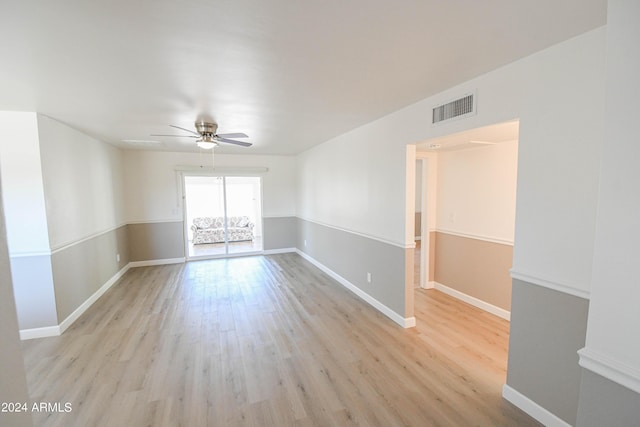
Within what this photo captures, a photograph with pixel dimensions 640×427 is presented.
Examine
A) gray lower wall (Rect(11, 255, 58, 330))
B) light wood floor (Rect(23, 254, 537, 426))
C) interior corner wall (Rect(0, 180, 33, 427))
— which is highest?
interior corner wall (Rect(0, 180, 33, 427))

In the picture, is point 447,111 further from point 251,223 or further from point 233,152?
point 251,223

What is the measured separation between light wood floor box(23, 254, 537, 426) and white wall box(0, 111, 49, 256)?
1.11m

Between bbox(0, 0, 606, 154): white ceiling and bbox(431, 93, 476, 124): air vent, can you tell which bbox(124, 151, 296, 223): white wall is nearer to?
bbox(0, 0, 606, 154): white ceiling

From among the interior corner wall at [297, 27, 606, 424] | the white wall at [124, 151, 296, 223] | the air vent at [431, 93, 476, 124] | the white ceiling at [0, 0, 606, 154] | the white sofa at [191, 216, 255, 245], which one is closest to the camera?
the white ceiling at [0, 0, 606, 154]

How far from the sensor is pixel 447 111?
2500mm

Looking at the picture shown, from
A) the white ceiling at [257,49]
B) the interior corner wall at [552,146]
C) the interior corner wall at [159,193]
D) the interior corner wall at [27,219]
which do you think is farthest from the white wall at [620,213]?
the interior corner wall at [159,193]

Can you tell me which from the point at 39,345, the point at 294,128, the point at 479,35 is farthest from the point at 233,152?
the point at 479,35

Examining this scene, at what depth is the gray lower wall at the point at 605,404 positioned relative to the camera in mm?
1107

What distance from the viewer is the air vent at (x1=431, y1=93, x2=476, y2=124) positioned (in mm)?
2271

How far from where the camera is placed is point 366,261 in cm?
397

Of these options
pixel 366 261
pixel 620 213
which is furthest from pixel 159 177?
pixel 620 213

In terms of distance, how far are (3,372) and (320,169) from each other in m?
4.86

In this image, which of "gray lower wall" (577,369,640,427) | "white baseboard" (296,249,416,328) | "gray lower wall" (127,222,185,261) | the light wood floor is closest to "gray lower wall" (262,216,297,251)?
"white baseboard" (296,249,416,328)

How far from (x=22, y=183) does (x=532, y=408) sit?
5036 mm
